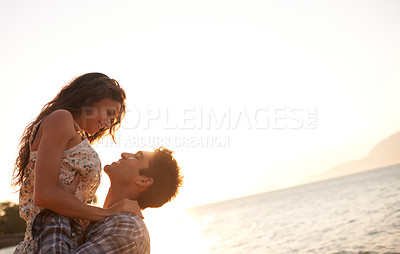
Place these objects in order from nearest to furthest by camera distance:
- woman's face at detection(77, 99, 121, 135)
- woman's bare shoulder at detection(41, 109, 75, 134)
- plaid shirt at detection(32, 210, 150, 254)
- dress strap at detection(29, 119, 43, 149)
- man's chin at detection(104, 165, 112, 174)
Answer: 1. plaid shirt at detection(32, 210, 150, 254)
2. woman's bare shoulder at detection(41, 109, 75, 134)
3. dress strap at detection(29, 119, 43, 149)
4. woman's face at detection(77, 99, 121, 135)
5. man's chin at detection(104, 165, 112, 174)

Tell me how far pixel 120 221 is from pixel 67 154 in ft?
2.31

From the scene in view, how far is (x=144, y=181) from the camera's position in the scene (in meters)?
3.62

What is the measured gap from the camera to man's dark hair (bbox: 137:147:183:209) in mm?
3709

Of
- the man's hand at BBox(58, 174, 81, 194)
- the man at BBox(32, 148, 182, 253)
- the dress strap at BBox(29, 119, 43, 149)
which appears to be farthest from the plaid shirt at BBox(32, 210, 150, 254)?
the dress strap at BBox(29, 119, 43, 149)

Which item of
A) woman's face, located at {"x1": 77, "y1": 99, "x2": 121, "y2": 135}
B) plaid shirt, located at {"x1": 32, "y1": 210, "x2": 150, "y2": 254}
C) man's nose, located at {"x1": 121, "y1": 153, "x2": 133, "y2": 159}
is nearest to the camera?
plaid shirt, located at {"x1": 32, "y1": 210, "x2": 150, "y2": 254}

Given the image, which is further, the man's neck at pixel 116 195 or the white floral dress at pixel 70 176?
the man's neck at pixel 116 195

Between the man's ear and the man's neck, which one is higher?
the man's ear

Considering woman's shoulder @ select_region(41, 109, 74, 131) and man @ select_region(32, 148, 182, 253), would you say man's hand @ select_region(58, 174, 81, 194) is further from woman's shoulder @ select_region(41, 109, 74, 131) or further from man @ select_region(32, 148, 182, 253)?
woman's shoulder @ select_region(41, 109, 74, 131)

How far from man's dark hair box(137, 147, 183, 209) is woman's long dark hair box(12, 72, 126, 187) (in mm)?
941

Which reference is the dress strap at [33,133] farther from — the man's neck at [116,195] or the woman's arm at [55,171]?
the man's neck at [116,195]

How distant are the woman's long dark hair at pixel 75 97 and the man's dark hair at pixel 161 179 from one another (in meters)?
0.94

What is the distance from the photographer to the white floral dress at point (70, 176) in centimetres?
273

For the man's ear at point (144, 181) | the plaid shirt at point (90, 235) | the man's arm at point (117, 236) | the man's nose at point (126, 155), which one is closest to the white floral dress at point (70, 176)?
the plaid shirt at point (90, 235)

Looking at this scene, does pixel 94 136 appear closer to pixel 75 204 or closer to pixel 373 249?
pixel 75 204
